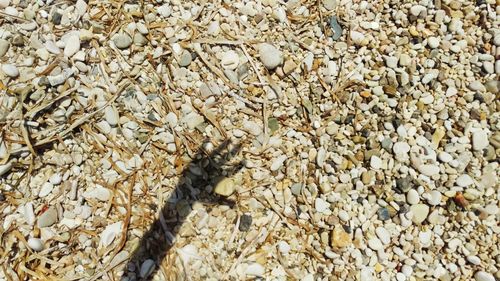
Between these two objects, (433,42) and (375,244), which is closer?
(375,244)

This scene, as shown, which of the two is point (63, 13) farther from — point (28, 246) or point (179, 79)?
point (28, 246)

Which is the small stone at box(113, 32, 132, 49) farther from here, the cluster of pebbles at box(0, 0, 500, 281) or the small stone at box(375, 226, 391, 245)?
→ the small stone at box(375, 226, 391, 245)

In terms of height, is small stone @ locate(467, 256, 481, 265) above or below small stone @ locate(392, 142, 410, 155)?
below

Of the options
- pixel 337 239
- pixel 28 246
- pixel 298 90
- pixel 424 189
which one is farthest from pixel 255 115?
pixel 28 246

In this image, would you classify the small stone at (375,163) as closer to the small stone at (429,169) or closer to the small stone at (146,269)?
the small stone at (429,169)

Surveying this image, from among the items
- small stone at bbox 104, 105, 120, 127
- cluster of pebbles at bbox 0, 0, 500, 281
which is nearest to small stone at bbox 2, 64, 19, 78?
cluster of pebbles at bbox 0, 0, 500, 281

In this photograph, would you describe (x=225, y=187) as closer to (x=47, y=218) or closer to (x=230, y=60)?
(x=230, y=60)

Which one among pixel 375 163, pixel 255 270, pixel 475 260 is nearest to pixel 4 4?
pixel 255 270
